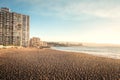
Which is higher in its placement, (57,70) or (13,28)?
(13,28)

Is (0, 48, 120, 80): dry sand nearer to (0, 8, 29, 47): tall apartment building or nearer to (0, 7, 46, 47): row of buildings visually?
(0, 7, 46, 47): row of buildings

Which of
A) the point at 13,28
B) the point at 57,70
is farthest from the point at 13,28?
the point at 57,70

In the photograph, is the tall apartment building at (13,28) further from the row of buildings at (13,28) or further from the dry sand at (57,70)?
the dry sand at (57,70)

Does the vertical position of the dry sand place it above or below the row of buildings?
below

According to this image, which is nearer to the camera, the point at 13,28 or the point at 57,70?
the point at 57,70

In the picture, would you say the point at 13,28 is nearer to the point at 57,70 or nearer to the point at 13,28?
the point at 13,28

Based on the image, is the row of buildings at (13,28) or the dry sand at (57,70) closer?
the dry sand at (57,70)

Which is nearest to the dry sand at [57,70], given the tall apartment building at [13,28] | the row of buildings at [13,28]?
the row of buildings at [13,28]

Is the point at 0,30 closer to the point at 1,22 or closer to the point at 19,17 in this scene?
the point at 1,22

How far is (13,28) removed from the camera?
4471 inches

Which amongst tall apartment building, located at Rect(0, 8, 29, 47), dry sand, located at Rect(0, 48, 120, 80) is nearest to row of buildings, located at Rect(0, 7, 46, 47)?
tall apartment building, located at Rect(0, 8, 29, 47)

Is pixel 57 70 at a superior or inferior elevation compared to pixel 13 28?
inferior

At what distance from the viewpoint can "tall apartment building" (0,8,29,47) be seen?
108250 mm

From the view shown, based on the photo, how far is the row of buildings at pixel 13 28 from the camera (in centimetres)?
10825
